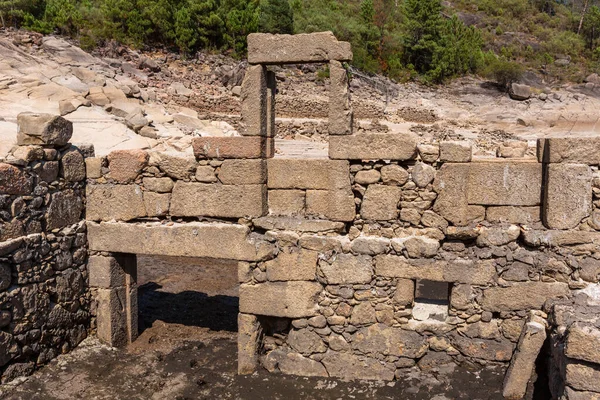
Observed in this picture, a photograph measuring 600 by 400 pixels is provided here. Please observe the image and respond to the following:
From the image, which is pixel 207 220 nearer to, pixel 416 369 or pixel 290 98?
pixel 416 369

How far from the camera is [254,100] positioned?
5.84 metres

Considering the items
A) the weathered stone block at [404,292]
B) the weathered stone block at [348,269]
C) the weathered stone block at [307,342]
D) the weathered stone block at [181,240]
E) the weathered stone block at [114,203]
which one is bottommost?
the weathered stone block at [307,342]

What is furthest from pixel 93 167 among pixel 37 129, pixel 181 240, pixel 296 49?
pixel 296 49

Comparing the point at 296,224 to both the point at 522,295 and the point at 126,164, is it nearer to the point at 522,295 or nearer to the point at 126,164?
the point at 126,164

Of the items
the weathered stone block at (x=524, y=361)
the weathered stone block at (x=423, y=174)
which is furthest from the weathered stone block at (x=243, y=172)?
the weathered stone block at (x=524, y=361)

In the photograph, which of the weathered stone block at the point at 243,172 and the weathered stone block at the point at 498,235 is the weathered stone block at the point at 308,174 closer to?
the weathered stone block at the point at 243,172

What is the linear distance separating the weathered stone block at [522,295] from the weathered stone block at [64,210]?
522cm

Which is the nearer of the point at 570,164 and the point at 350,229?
the point at 570,164

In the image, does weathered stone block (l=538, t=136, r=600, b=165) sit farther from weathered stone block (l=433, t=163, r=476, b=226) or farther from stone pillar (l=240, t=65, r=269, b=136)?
stone pillar (l=240, t=65, r=269, b=136)

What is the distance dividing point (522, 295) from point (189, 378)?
404 centimetres

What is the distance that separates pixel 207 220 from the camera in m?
6.24

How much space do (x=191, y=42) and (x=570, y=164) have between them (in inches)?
784

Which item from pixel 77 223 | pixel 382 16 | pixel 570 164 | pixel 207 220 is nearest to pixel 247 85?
pixel 207 220

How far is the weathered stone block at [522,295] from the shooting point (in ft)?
17.6
